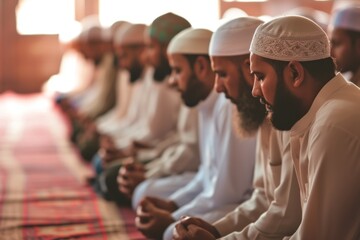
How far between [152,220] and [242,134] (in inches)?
Answer: 27.8

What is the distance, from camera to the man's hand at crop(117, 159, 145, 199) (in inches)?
183

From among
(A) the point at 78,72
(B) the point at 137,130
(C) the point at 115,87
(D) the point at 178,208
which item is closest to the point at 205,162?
(D) the point at 178,208

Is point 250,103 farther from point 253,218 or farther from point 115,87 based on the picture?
point 115,87

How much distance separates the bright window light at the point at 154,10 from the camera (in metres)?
13.5

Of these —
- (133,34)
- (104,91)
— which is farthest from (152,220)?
(104,91)

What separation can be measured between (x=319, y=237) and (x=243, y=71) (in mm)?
1189

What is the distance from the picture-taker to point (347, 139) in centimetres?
228

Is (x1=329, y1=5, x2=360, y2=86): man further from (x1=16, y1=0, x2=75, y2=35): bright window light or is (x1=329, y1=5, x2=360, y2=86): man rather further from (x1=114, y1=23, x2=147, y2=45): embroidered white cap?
(x1=16, y1=0, x2=75, y2=35): bright window light

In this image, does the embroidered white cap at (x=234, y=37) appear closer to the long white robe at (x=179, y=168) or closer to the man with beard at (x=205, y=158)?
the man with beard at (x=205, y=158)

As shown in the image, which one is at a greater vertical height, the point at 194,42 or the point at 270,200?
the point at 194,42

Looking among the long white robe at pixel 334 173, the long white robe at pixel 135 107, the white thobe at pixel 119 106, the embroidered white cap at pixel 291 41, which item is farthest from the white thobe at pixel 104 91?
the long white robe at pixel 334 173

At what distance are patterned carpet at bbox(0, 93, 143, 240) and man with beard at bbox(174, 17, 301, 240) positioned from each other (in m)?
0.99

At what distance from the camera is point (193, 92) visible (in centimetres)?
400

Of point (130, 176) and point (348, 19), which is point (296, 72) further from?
point (130, 176)
